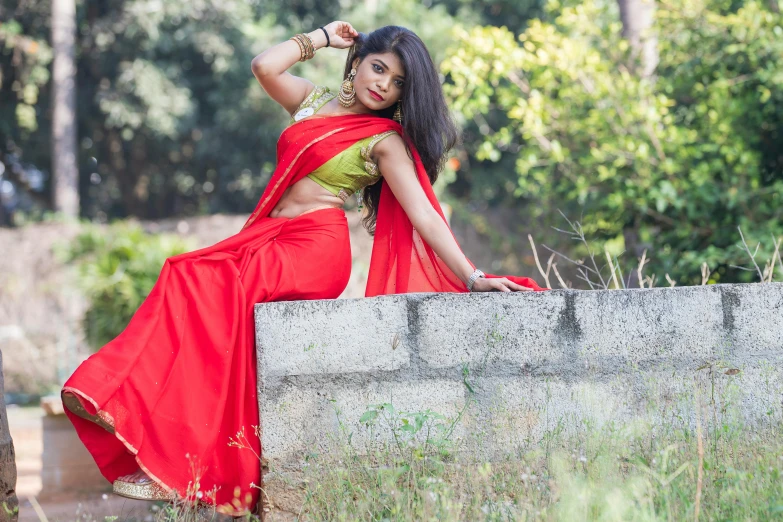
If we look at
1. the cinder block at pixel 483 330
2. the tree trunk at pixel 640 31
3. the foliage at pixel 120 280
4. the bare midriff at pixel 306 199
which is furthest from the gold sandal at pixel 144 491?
the tree trunk at pixel 640 31

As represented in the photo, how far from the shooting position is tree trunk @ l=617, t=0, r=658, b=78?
647cm

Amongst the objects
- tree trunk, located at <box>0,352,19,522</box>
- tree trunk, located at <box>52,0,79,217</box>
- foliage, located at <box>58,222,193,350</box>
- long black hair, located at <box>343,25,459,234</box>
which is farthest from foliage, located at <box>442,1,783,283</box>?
tree trunk, located at <box>52,0,79,217</box>

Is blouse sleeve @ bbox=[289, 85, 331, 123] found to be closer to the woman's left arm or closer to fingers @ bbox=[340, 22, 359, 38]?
fingers @ bbox=[340, 22, 359, 38]

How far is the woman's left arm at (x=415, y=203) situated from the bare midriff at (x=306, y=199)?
0.23 m

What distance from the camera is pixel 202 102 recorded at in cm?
1488

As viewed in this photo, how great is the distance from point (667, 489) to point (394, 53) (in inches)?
71.5

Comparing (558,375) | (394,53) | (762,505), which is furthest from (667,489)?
(394,53)

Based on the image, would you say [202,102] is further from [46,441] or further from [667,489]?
[667,489]

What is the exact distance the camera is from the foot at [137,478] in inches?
104

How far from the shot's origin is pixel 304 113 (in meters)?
3.23

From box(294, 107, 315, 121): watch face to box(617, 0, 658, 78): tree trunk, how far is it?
12.9 feet

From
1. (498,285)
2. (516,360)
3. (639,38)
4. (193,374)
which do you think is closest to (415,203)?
(498,285)

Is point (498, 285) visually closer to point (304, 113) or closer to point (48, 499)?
point (304, 113)

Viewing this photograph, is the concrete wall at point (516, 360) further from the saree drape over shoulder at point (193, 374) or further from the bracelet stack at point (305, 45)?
the bracelet stack at point (305, 45)
